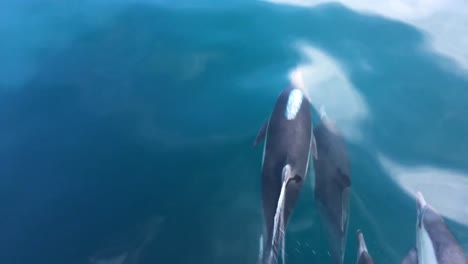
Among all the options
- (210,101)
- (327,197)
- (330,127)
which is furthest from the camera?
(210,101)

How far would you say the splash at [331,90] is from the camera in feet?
17.1

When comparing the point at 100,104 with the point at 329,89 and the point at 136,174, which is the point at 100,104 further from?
the point at 329,89

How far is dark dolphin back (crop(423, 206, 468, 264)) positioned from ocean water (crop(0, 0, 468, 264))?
0.37 metres

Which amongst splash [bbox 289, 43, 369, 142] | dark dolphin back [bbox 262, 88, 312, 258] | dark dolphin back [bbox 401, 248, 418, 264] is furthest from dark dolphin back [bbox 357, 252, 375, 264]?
splash [bbox 289, 43, 369, 142]

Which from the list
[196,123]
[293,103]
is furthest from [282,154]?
Result: [196,123]

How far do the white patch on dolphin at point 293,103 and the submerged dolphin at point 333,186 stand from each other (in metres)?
0.43

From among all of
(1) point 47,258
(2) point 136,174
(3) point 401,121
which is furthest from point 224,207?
(3) point 401,121

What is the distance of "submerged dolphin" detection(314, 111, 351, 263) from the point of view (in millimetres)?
4086

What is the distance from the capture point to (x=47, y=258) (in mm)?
4000

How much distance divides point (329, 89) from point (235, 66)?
48.5 inches

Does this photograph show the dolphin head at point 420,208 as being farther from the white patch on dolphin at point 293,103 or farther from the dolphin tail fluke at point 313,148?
the white patch on dolphin at point 293,103

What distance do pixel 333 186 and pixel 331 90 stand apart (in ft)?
5.41

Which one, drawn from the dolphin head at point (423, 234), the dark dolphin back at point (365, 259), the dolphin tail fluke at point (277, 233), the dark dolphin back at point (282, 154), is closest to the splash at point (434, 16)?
the dolphin head at point (423, 234)

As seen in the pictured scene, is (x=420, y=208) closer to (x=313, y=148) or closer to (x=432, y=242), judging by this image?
(x=432, y=242)
